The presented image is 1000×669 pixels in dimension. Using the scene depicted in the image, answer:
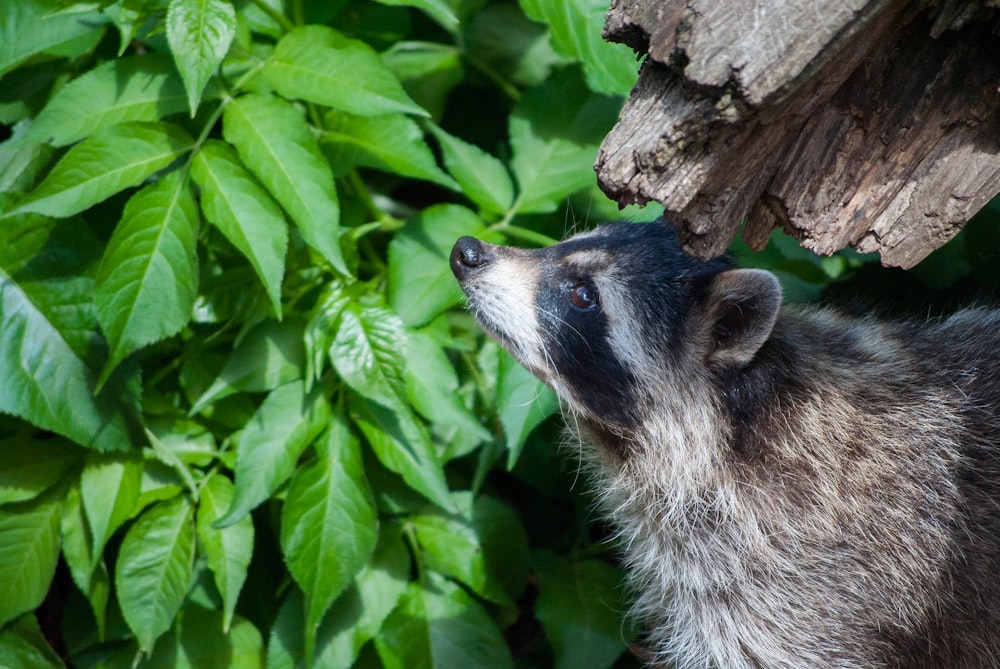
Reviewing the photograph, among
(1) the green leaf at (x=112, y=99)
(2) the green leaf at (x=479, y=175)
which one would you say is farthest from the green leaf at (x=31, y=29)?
(2) the green leaf at (x=479, y=175)

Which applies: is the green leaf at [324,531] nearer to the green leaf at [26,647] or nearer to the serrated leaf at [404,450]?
the serrated leaf at [404,450]

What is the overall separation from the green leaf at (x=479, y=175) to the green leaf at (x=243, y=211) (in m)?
0.87

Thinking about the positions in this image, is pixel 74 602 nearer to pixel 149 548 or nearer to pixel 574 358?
pixel 149 548

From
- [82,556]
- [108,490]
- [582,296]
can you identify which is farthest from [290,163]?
[82,556]

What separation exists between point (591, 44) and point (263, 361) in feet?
5.56

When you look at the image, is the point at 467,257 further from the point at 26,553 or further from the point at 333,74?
the point at 26,553

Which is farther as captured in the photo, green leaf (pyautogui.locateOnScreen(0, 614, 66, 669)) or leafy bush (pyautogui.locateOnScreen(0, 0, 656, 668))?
green leaf (pyautogui.locateOnScreen(0, 614, 66, 669))

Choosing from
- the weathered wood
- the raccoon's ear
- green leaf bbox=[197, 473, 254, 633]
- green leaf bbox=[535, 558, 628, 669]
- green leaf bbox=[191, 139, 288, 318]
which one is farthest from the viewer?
green leaf bbox=[535, 558, 628, 669]

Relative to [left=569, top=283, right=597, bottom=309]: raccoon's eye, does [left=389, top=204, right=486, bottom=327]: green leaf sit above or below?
below

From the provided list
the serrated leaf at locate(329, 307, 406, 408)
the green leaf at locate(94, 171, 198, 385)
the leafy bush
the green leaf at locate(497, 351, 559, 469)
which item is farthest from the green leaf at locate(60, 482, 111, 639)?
the green leaf at locate(497, 351, 559, 469)

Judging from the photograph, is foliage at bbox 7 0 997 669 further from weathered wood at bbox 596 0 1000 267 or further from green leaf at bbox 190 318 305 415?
weathered wood at bbox 596 0 1000 267

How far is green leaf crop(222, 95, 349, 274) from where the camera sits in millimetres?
3154

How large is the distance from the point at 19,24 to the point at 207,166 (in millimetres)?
998

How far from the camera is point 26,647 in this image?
3543 millimetres
